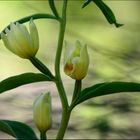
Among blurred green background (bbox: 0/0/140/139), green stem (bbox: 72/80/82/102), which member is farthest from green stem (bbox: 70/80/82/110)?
blurred green background (bbox: 0/0/140/139)

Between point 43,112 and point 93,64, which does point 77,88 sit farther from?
point 93,64

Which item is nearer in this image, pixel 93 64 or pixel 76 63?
pixel 76 63

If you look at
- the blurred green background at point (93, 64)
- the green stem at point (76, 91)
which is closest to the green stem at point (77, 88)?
the green stem at point (76, 91)

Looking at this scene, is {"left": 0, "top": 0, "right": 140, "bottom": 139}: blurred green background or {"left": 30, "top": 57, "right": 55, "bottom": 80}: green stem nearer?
{"left": 30, "top": 57, "right": 55, "bottom": 80}: green stem

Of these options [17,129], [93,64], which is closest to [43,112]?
[17,129]

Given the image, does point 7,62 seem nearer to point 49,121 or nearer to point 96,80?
point 96,80

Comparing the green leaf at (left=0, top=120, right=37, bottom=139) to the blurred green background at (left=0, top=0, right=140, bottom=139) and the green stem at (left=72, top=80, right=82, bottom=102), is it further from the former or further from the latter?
the blurred green background at (left=0, top=0, right=140, bottom=139)
